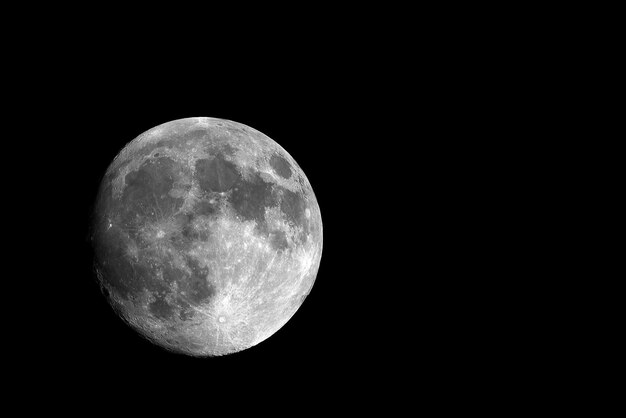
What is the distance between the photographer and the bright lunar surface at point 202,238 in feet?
12.7

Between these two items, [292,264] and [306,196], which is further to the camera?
[306,196]

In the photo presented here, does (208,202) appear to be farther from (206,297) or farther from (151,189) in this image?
(206,297)

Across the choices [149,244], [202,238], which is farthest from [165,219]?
[202,238]

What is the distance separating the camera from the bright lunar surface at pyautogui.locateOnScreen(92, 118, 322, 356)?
386 centimetres

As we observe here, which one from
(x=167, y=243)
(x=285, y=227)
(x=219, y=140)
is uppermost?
(x=219, y=140)

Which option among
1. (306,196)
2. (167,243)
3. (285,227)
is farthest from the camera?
(306,196)

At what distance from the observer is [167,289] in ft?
12.9

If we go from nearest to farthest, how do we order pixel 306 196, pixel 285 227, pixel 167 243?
Result: 1. pixel 167 243
2. pixel 285 227
3. pixel 306 196

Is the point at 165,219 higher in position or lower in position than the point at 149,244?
higher

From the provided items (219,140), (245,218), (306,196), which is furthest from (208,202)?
(306,196)

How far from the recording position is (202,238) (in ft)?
12.6

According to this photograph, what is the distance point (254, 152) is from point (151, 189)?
3.21 ft

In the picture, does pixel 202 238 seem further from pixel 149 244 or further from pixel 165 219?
pixel 149 244

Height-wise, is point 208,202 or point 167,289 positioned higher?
point 208,202
